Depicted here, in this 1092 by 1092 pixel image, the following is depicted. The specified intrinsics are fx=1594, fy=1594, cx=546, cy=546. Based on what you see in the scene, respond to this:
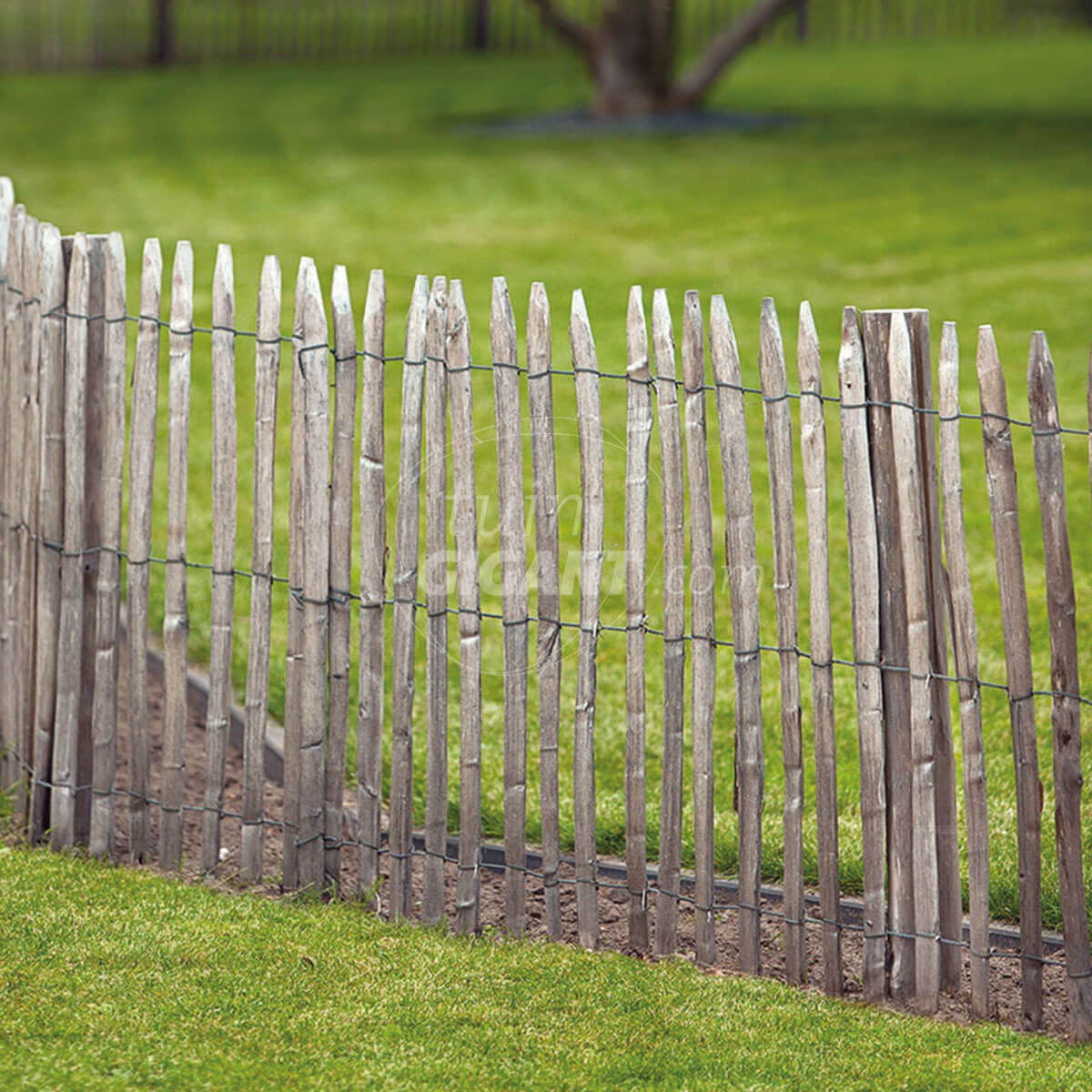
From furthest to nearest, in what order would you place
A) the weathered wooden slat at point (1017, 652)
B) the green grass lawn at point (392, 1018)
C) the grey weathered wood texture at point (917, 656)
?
the grey weathered wood texture at point (917, 656), the weathered wooden slat at point (1017, 652), the green grass lawn at point (392, 1018)

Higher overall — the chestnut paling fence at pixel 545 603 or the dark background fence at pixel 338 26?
the dark background fence at pixel 338 26

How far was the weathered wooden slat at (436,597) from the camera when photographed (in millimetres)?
4148

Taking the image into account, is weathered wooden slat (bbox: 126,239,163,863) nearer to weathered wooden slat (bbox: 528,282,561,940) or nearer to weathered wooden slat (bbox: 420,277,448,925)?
weathered wooden slat (bbox: 420,277,448,925)

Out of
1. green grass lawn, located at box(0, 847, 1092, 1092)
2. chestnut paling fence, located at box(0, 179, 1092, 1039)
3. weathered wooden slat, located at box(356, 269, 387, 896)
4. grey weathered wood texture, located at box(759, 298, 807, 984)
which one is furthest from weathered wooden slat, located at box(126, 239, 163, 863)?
grey weathered wood texture, located at box(759, 298, 807, 984)

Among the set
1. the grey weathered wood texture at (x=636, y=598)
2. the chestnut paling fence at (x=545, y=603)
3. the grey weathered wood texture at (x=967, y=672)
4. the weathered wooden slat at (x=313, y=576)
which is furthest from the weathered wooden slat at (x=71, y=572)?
the grey weathered wood texture at (x=967, y=672)

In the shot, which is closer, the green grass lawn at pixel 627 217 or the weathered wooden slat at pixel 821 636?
the weathered wooden slat at pixel 821 636

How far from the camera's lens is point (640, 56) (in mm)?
17078

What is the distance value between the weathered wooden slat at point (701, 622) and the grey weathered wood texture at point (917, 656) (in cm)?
47

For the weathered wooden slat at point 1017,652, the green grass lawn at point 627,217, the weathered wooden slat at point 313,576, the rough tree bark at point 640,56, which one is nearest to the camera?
the weathered wooden slat at point 1017,652

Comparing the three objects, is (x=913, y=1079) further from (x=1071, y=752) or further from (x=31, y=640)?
(x=31, y=640)

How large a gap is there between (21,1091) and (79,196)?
11.6 m

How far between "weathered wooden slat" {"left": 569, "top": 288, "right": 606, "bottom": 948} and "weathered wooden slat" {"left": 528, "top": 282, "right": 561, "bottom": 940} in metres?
0.06

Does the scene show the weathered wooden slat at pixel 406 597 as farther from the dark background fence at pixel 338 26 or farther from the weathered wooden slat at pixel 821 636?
the dark background fence at pixel 338 26

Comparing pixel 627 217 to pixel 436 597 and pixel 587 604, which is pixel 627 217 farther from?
pixel 587 604
